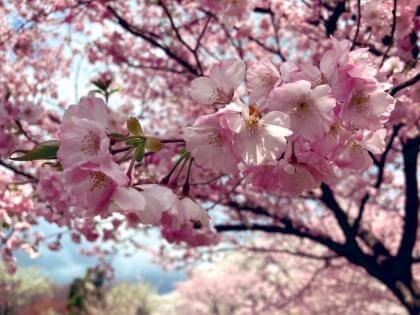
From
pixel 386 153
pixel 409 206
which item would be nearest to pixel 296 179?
pixel 386 153

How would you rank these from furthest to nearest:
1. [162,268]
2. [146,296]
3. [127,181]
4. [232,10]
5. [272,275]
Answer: [146,296]
[272,275]
[162,268]
[232,10]
[127,181]

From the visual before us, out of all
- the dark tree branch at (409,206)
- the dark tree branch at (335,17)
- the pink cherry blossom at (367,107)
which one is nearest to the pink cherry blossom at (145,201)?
the pink cherry blossom at (367,107)

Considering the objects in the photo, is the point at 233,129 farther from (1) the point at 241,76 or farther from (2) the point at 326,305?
(2) the point at 326,305

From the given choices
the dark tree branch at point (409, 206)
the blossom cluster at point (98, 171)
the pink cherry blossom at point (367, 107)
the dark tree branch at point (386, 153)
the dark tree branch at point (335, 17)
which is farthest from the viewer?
the dark tree branch at point (409, 206)

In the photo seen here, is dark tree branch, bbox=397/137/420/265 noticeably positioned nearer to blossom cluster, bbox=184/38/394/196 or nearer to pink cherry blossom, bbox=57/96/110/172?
blossom cluster, bbox=184/38/394/196

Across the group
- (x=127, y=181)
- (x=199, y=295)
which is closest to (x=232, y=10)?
(x=127, y=181)

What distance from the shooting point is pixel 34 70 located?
253 inches

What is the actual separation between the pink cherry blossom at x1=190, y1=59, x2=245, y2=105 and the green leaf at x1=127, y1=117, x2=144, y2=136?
21cm

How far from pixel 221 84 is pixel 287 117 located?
246 millimetres

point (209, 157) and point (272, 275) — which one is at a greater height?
point (272, 275)

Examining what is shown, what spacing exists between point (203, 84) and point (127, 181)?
38cm

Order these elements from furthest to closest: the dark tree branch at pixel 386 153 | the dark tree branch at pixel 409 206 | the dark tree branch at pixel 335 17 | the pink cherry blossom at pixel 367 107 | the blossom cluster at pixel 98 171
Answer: the dark tree branch at pixel 409 206 < the dark tree branch at pixel 386 153 < the dark tree branch at pixel 335 17 < the pink cherry blossom at pixel 367 107 < the blossom cluster at pixel 98 171

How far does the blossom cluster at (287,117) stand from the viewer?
45.5 inches

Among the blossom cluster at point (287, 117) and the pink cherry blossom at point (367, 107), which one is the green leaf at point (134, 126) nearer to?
the blossom cluster at point (287, 117)
